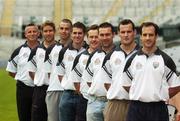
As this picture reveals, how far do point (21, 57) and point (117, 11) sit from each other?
21.3 metres

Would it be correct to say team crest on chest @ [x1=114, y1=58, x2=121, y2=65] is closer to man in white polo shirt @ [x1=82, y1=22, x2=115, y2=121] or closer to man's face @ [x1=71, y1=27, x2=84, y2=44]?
man in white polo shirt @ [x1=82, y1=22, x2=115, y2=121]

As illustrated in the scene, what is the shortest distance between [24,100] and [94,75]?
2.22 metres

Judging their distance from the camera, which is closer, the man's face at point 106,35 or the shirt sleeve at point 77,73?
the man's face at point 106,35

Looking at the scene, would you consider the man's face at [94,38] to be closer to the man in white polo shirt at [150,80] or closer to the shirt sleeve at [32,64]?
the man in white polo shirt at [150,80]

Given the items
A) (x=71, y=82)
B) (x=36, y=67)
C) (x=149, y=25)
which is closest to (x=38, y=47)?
(x=36, y=67)

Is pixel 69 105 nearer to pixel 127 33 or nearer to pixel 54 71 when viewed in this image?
pixel 54 71

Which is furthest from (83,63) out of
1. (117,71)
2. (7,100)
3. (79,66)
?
(7,100)

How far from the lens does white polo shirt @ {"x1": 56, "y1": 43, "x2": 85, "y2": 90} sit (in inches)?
245

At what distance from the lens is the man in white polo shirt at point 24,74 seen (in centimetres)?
725

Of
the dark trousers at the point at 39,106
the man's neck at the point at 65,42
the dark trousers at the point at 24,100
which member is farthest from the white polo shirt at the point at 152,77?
the dark trousers at the point at 24,100

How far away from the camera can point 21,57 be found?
24.6ft

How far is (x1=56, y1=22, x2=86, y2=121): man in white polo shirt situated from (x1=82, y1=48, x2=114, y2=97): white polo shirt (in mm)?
376

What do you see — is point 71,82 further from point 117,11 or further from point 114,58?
point 117,11

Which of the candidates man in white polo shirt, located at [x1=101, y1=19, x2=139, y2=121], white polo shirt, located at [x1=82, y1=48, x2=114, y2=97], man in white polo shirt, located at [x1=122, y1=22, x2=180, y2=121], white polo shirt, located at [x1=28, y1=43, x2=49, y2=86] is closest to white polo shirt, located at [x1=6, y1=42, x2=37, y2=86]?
white polo shirt, located at [x1=28, y1=43, x2=49, y2=86]
